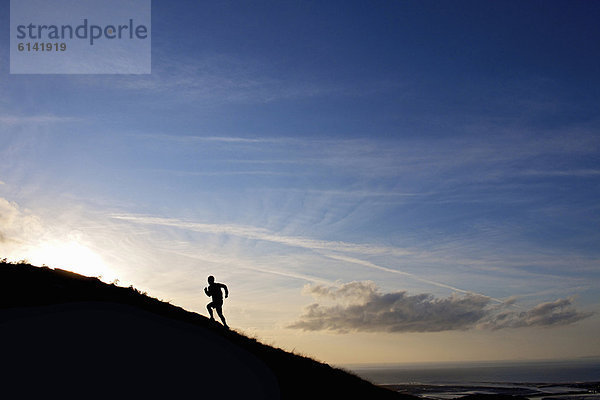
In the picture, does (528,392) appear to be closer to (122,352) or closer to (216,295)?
(216,295)

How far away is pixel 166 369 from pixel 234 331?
29.5 ft

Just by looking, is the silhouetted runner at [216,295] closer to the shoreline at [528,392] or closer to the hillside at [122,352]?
the hillside at [122,352]

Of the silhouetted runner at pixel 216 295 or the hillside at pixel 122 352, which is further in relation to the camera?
the silhouetted runner at pixel 216 295

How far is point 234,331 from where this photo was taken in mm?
22391

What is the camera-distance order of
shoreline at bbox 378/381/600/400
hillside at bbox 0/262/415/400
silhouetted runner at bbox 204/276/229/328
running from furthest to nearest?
shoreline at bbox 378/381/600/400 → silhouetted runner at bbox 204/276/229/328 → hillside at bbox 0/262/415/400

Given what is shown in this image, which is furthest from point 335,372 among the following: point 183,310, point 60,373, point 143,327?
point 60,373

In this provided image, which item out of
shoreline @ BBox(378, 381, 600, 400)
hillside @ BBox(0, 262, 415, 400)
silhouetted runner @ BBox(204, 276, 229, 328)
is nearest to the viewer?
hillside @ BBox(0, 262, 415, 400)

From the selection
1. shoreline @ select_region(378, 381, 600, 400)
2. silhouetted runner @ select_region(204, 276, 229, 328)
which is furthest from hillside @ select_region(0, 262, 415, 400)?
shoreline @ select_region(378, 381, 600, 400)

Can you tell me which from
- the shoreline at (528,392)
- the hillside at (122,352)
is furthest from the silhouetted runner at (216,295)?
the shoreline at (528,392)

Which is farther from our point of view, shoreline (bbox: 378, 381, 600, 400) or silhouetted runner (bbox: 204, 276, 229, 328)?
shoreline (bbox: 378, 381, 600, 400)

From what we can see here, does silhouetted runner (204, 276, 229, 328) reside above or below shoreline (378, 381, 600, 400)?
above

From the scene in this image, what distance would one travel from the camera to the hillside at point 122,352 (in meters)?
11.8

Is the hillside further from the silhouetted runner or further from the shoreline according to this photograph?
the shoreline

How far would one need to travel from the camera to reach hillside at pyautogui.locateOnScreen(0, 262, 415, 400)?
11.8 meters
